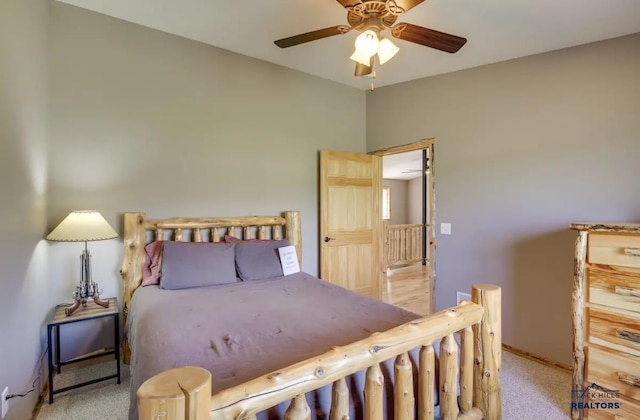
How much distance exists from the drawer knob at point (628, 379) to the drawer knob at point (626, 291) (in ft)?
1.55

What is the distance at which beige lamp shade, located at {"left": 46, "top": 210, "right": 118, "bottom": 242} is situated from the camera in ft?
7.11

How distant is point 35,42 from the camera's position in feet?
6.82

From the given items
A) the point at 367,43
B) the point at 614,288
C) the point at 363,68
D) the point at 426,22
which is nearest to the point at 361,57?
the point at 367,43

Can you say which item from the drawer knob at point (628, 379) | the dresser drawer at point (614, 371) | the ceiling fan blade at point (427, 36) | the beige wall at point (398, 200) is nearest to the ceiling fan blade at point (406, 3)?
the ceiling fan blade at point (427, 36)

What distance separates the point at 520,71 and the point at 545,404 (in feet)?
8.96

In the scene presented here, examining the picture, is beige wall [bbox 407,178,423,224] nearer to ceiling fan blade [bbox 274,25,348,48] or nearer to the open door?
the open door

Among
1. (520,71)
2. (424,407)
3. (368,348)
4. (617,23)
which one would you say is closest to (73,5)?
(368,348)

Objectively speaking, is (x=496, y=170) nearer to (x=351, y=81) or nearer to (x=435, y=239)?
(x=435, y=239)

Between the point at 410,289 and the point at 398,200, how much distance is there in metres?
5.46

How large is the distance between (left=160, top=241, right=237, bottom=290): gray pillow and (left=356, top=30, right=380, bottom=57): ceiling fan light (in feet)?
6.37

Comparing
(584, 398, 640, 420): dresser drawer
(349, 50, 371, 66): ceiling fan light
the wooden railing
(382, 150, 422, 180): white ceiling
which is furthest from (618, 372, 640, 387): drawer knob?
the wooden railing

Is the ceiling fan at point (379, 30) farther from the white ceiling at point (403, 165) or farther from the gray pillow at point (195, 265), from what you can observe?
the white ceiling at point (403, 165)

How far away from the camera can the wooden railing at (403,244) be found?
6.91 m

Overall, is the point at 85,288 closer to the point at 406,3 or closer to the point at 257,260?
the point at 257,260
